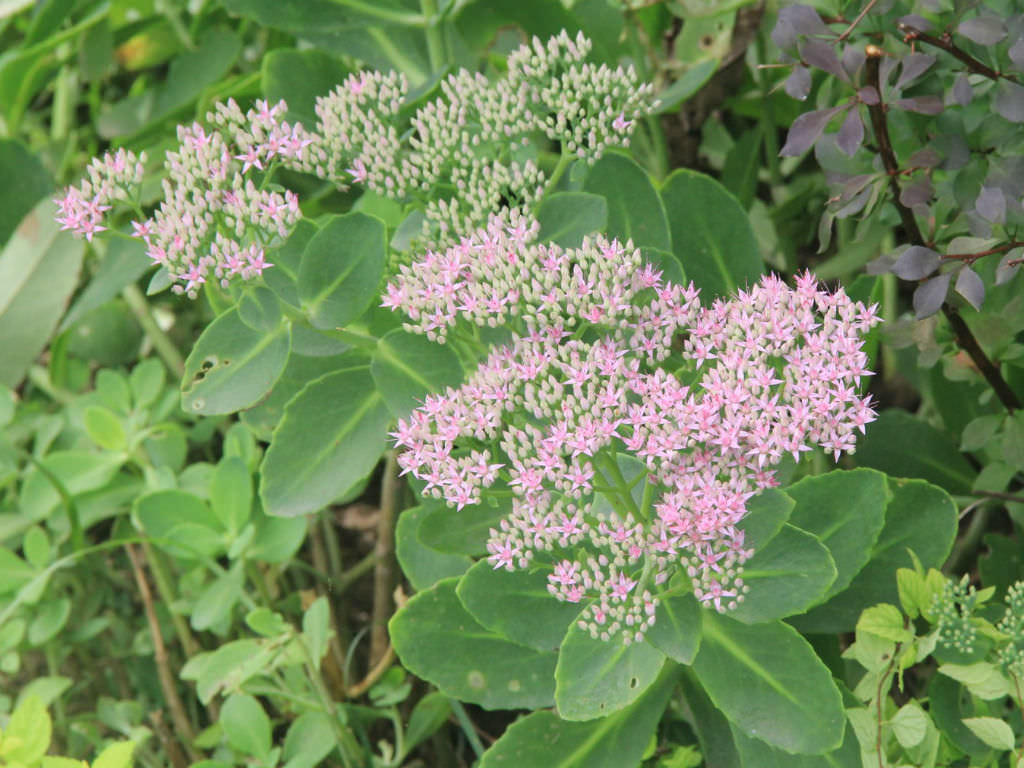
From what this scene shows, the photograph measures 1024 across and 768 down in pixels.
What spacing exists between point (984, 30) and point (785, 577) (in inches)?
21.4

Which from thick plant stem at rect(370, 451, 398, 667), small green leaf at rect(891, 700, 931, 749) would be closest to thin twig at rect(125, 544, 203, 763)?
thick plant stem at rect(370, 451, 398, 667)

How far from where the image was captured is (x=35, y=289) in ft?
5.98

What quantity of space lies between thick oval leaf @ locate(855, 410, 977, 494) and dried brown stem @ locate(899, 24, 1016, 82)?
0.48 m

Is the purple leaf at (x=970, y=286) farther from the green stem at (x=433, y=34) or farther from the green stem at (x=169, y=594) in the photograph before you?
the green stem at (x=169, y=594)

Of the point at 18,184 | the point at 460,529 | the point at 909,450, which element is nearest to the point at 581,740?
the point at 460,529

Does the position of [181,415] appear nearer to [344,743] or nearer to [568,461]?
[344,743]

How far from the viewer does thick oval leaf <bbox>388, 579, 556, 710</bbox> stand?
1.16 meters

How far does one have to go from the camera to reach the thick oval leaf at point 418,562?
127 cm

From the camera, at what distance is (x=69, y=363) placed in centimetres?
195

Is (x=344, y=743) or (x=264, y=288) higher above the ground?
(x=264, y=288)

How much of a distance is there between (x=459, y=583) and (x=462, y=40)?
85cm

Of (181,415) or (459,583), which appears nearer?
(459,583)

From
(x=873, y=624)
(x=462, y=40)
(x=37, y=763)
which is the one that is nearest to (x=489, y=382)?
(x=873, y=624)

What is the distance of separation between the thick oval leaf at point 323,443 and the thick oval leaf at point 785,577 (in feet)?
1.32
